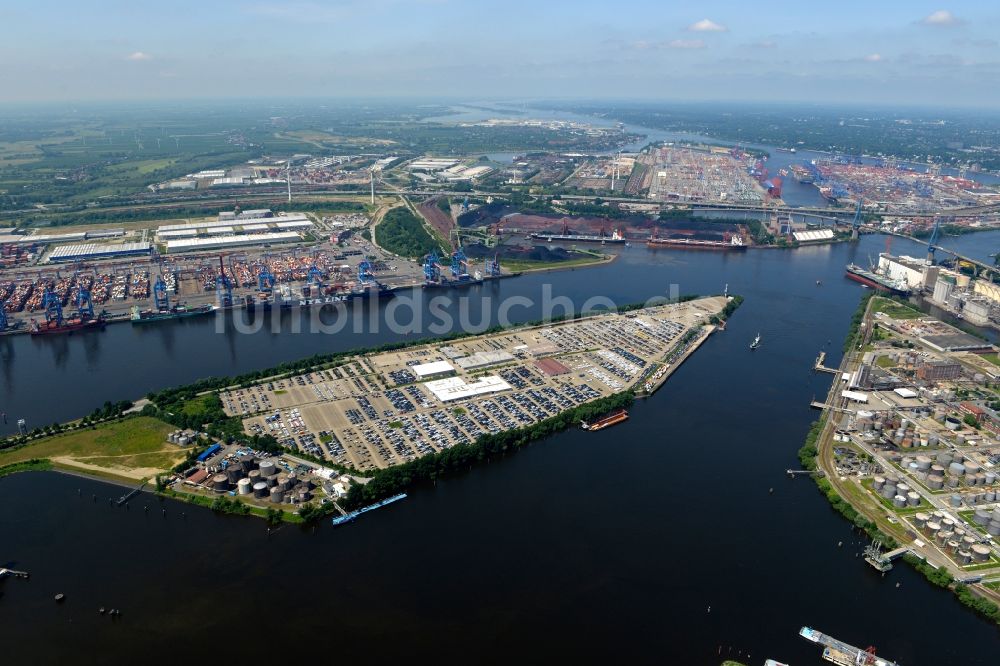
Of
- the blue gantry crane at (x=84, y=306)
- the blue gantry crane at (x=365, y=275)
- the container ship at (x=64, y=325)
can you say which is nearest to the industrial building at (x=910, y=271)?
the blue gantry crane at (x=365, y=275)

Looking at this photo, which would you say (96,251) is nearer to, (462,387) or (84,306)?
(84,306)

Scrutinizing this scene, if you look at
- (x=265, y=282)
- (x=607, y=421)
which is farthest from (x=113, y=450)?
(x=265, y=282)

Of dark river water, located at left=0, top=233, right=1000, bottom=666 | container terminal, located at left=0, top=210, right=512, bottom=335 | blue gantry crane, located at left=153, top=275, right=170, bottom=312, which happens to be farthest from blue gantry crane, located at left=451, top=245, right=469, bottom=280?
dark river water, located at left=0, top=233, right=1000, bottom=666

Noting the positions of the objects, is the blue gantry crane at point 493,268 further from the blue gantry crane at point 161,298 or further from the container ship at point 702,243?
the blue gantry crane at point 161,298

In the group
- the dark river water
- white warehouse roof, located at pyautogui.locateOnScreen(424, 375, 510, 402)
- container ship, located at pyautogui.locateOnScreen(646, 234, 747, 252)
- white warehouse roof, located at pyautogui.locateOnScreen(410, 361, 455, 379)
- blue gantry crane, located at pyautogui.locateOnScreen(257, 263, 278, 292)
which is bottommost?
the dark river water

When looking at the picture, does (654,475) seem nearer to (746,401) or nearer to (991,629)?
(746,401)

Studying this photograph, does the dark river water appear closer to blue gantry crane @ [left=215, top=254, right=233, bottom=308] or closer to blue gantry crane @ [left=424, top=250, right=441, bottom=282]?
blue gantry crane @ [left=215, top=254, right=233, bottom=308]
